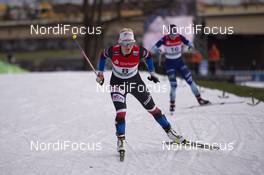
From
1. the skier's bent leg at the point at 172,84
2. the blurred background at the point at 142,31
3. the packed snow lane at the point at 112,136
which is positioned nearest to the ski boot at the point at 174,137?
the packed snow lane at the point at 112,136

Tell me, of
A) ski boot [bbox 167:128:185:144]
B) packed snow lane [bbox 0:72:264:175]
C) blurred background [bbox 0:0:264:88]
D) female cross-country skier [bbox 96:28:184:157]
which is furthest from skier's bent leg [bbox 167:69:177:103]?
blurred background [bbox 0:0:264:88]

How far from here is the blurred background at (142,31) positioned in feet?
109

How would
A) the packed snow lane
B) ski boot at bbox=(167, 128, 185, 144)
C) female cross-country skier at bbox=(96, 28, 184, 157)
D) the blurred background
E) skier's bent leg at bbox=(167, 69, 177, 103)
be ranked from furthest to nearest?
the blurred background, skier's bent leg at bbox=(167, 69, 177, 103), ski boot at bbox=(167, 128, 185, 144), female cross-country skier at bbox=(96, 28, 184, 157), the packed snow lane

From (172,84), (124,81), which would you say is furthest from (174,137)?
(172,84)

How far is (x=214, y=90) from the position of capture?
17.1 meters

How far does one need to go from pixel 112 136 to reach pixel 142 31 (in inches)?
1414

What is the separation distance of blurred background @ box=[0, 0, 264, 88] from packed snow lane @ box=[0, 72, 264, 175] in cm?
1091

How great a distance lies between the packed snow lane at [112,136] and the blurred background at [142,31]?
10.9 metres

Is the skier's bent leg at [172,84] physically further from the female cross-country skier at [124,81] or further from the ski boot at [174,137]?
the female cross-country skier at [124,81]

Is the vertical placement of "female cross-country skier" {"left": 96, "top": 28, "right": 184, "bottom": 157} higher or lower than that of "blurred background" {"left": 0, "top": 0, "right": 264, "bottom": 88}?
higher

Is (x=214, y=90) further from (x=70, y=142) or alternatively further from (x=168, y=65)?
(x=70, y=142)

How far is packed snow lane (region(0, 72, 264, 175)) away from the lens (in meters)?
7.45

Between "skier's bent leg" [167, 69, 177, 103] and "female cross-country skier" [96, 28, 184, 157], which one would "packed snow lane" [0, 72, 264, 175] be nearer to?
"skier's bent leg" [167, 69, 177, 103]

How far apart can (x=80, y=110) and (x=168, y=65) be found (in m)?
2.62
